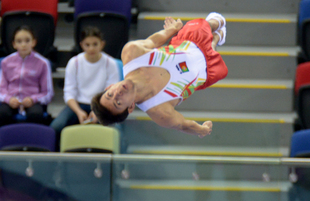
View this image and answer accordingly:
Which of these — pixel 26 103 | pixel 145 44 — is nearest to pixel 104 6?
pixel 26 103

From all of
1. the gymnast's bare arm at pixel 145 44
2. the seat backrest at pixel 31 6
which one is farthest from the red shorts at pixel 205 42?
the seat backrest at pixel 31 6

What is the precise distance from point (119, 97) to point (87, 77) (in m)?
1.78

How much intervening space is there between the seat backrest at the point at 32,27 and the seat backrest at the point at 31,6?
183 mm

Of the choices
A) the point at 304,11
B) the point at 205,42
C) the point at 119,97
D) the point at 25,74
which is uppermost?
the point at 304,11

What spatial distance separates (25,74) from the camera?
4121 millimetres

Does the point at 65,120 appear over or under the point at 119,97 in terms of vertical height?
under

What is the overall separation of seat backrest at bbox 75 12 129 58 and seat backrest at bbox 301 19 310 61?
1831mm

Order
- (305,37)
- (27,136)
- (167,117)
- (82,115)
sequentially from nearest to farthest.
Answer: (167,117) → (27,136) → (82,115) → (305,37)

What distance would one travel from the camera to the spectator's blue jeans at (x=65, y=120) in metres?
3.78

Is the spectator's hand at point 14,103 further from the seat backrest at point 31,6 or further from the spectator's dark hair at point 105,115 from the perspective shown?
the spectator's dark hair at point 105,115

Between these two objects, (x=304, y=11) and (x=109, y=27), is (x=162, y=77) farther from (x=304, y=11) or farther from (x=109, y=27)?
(x=304, y=11)


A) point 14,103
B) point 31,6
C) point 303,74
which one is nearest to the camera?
point 14,103

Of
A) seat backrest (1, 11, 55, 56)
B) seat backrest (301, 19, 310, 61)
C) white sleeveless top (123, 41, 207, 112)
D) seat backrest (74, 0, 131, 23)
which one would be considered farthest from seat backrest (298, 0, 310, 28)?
seat backrest (1, 11, 55, 56)

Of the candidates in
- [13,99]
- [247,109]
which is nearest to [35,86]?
[13,99]
